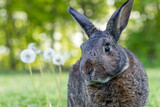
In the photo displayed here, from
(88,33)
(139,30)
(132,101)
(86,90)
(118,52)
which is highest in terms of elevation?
(139,30)

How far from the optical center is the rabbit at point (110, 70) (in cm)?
309

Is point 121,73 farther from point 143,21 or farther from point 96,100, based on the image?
point 143,21

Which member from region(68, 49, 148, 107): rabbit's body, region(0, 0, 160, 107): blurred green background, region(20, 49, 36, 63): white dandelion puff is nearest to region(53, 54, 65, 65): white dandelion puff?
region(20, 49, 36, 63): white dandelion puff

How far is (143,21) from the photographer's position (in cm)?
2511

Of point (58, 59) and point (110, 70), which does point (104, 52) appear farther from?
point (58, 59)

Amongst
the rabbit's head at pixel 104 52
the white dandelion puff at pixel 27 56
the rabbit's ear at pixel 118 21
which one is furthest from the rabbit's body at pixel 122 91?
the white dandelion puff at pixel 27 56

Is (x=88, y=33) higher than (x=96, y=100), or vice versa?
(x=88, y=33)

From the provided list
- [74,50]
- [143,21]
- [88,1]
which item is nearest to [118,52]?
[88,1]

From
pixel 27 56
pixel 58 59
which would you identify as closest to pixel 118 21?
pixel 58 59

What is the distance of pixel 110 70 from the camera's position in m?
3.15

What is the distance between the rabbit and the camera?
309 centimetres

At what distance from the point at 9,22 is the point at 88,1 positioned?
850 centimetres

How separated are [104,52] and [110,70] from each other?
238mm

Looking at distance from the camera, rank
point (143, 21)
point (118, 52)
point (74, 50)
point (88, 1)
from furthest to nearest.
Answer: point (74, 50), point (143, 21), point (88, 1), point (118, 52)
